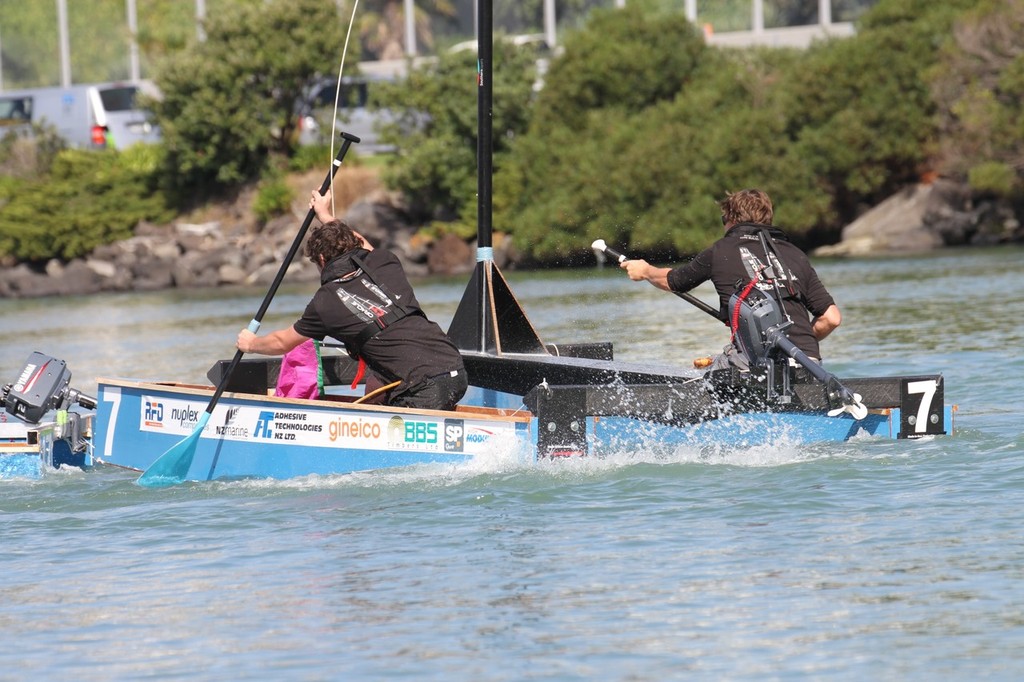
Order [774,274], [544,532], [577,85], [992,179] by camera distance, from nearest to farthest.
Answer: [544,532], [774,274], [992,179], [577,85]

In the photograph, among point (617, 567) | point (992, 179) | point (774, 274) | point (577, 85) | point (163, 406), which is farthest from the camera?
point (577, 85)

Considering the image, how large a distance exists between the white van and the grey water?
111 ft

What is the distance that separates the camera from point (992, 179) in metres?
32.1

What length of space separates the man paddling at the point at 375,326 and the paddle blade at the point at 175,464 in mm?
629

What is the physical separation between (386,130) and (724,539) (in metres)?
31.4

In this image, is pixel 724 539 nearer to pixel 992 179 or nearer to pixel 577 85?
pixel 992 179

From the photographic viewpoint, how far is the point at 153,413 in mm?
10453

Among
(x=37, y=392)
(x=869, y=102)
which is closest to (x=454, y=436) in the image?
(x=37, y=392)

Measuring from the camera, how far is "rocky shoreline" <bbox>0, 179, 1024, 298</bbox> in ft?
112

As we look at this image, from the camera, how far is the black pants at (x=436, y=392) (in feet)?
32.2

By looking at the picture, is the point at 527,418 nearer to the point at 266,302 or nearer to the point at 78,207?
the point at 266,302

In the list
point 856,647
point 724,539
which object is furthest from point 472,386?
point 856,647

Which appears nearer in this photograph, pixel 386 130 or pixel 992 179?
pixel 992 179

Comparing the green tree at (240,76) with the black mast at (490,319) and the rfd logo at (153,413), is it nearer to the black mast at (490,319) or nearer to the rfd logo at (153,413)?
the black mast at (490,319)
